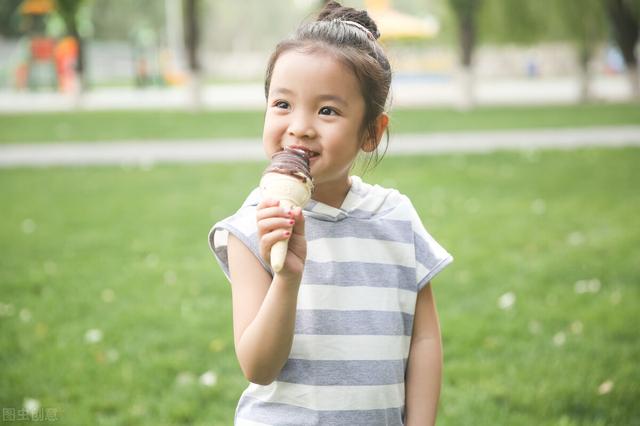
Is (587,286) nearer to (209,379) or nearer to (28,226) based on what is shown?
(209,379)

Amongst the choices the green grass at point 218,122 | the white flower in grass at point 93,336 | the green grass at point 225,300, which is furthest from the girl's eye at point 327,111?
the green grass at point 218,122

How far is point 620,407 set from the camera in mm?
3203

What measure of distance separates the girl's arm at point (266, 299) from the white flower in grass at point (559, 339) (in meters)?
2.73

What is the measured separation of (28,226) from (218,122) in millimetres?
9197

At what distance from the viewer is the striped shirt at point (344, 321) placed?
5.14ft

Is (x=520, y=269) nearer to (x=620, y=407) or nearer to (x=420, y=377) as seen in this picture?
(x=620, y=407)

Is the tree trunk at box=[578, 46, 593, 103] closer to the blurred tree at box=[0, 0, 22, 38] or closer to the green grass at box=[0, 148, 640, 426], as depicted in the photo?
the green grass at box=[0, 148, 640, 426]

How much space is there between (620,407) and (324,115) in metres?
2.34

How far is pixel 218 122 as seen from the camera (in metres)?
15.7

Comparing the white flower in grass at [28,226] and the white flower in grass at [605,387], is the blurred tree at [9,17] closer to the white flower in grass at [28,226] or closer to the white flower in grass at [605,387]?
the white flower in grass at [28,226]

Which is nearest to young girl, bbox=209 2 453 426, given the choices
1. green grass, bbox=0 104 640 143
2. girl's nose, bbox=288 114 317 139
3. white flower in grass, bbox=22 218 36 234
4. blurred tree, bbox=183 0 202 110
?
girl's nose, bbox=288 114 317 139

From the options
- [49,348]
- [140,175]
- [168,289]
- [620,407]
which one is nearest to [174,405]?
[49,348]

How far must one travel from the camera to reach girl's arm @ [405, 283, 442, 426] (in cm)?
172

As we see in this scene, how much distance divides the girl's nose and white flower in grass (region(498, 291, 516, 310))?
125 inches
